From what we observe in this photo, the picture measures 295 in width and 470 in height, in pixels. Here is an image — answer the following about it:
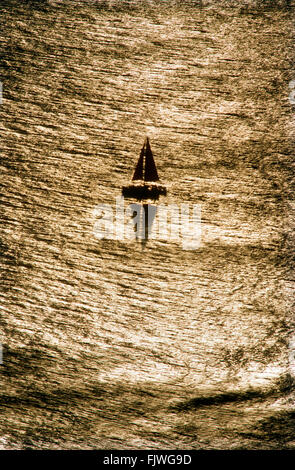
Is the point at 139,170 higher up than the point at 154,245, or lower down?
higher up

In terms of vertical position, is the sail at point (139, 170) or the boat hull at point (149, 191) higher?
the sail at point (139, 170)

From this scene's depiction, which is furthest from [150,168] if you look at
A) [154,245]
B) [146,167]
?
[154,245]

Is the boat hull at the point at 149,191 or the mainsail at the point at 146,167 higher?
the mainsail at the point at 146,167

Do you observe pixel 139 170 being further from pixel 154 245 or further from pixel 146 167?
pixel 154 245

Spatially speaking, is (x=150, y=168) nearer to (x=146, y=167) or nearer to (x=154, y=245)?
(x=146, y=167)

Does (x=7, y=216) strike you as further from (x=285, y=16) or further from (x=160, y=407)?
(x=285, y=16)
